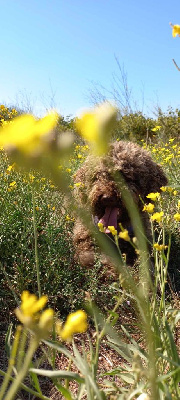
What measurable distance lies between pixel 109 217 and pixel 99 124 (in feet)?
7.03

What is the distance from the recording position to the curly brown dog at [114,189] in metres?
2.58

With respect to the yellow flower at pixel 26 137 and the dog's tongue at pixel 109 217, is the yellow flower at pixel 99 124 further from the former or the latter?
the dog's tongue at pixel 109 217

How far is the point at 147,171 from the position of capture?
2.78 m

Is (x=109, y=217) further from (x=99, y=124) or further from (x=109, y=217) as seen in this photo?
(x=99, y=124)

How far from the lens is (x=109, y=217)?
8.60 feet

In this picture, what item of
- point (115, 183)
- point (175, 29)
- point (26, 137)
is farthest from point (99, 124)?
point (115, 183)

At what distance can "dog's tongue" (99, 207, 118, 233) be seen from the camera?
2559 mm

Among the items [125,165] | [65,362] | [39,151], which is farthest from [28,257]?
[39,151]

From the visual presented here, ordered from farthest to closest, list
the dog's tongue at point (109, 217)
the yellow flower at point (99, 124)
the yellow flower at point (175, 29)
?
the dog's tongue at point (109, 217)
the yellow flower at point (175, 29)
the yellow flower at point (99, 124)

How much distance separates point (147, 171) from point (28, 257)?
1159 mm

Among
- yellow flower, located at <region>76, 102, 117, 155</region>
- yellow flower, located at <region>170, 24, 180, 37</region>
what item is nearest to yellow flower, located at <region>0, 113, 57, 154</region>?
yellow flower, located at <region>76, 102, 117, 155</region>

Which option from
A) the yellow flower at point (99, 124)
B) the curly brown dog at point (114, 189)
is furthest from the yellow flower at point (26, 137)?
the curly brown dog at point (114, 189)

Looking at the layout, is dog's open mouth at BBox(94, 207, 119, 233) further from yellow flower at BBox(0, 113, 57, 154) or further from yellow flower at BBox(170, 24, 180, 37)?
yellow flower at BBox(0, 113, 57, 154)

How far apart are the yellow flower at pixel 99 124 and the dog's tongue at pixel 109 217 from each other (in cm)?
203
